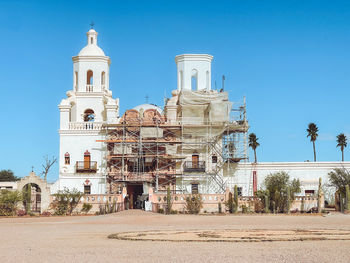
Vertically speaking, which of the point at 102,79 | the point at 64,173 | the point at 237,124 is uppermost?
the point at 102,79

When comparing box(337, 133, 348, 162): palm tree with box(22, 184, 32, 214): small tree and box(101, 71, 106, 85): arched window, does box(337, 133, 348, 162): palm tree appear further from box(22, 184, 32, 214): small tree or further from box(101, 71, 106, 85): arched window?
box(22, 184, 32, 214): small tree

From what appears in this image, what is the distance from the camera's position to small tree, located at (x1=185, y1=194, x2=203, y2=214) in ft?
144

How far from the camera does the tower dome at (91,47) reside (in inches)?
2122

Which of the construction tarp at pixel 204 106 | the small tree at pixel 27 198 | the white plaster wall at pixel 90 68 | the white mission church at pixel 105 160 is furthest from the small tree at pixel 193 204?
the white plaster wall at pixel 90 68

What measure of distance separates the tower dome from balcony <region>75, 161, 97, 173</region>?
10.5 metres

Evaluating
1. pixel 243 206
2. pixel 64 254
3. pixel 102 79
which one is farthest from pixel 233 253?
pixel 102 79

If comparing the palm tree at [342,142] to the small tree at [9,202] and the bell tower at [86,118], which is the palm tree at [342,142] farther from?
the small tree at [9,202]

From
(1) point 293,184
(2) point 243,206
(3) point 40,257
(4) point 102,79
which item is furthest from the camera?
(4) point 102,79

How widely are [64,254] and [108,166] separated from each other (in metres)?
36.4

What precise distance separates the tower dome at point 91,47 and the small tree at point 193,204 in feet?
58.7

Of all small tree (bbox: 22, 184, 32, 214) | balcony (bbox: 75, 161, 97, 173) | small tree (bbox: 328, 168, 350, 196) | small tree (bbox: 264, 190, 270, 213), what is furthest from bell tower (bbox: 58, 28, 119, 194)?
small tree (bbox: 328, 168, 350, 196)

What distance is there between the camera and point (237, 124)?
52.1 metres

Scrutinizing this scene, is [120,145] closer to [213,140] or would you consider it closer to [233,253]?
[213,140]

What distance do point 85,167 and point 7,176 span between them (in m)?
48.2
